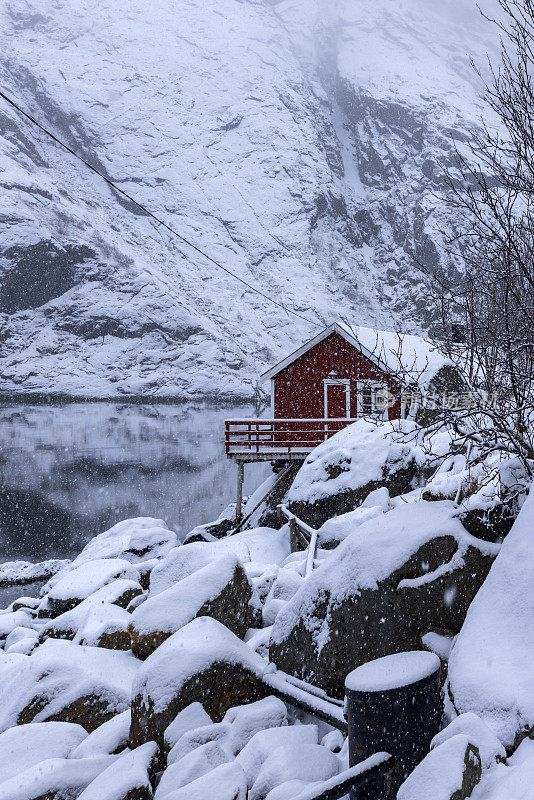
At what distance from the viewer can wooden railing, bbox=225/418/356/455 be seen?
61.5 feet

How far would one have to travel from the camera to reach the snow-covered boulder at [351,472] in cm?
1244

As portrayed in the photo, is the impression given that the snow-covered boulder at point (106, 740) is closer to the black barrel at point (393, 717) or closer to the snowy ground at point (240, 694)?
the snowy ground at point (240, 694)

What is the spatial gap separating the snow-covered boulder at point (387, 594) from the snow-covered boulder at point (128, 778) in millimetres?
1238

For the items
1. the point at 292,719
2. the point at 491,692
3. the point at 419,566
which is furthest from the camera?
the point at 292,719

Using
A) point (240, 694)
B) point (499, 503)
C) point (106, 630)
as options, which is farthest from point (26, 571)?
point (499, 503)

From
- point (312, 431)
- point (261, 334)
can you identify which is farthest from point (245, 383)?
point (312, 431)

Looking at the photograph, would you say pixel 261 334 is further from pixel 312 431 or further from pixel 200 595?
pixel 200 595

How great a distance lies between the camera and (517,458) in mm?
4762

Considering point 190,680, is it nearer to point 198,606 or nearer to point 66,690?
point 198,606

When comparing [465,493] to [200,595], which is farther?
[200,595]

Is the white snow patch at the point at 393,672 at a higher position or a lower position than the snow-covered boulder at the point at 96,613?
higher

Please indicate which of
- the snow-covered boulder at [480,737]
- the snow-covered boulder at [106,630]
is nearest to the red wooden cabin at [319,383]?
the snow-covered boulder at [106,630]

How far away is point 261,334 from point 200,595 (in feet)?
636

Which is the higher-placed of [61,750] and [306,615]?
[306,615]
